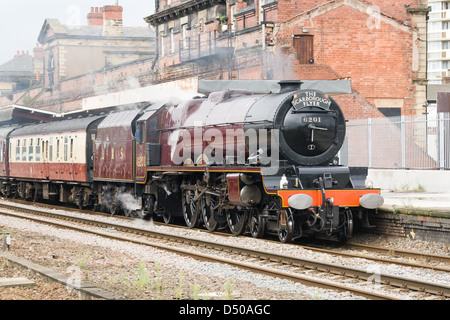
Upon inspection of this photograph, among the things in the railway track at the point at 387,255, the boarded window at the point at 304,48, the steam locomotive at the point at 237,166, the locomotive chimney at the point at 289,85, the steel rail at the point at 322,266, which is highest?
the boarded window at the point at 304,48

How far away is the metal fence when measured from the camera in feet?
65.2

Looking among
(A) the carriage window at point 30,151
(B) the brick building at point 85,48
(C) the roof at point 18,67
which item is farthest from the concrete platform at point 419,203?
(C) the roof at point 18,67

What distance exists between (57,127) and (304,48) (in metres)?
10.9

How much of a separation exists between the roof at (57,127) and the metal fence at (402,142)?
26.7ft

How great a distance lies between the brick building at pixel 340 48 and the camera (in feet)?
99.8

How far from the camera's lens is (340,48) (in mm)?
31547

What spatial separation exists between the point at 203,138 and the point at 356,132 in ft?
26.1

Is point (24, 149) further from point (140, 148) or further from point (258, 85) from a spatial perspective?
point (258, 85)

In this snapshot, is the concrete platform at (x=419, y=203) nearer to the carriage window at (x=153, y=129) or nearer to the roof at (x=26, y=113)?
the carriage window at (x=153, y=129)

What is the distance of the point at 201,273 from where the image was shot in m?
10.7

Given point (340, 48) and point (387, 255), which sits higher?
point (340, 48)

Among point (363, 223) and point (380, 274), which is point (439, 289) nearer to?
point (380, 274)

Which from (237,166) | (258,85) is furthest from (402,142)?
(237,166)

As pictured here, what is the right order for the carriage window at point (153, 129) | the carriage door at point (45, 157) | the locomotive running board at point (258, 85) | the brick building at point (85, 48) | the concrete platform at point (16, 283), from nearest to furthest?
the concrete platform at point (16, 283) < the carriage window at point (153, 129) < the locomotive running board at point (258, 85) < the carriage door at point (45, 157) < the brick building at point (85, 48)
